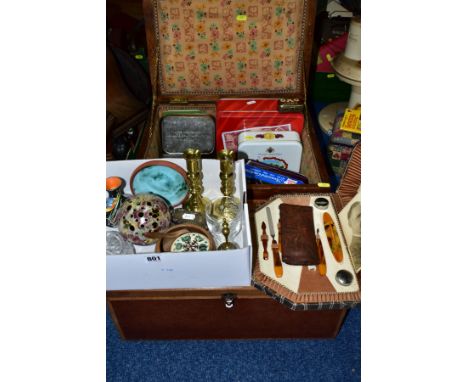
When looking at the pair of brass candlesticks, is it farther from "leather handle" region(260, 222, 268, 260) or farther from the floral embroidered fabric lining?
the floral embroidered fabric lining

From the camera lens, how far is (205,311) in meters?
1.21

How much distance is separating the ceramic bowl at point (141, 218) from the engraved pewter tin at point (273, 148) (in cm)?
60

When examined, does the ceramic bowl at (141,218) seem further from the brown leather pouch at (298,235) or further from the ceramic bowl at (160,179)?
the brown leather pouch at (298,235)

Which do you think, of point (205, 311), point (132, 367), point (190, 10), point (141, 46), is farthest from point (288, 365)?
point (141, 46)

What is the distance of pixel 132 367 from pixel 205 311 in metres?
0.40

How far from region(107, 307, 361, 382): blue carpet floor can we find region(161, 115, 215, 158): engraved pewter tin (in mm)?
836

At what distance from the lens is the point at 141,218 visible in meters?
1.10

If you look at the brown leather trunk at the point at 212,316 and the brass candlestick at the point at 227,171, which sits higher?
the brass candlestick at the point at 227,171

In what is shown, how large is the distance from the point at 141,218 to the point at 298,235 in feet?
1.58

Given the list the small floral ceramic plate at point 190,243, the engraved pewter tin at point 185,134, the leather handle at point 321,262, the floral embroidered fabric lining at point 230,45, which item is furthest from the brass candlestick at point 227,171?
the floral embroidered fabric lining at point 230,45

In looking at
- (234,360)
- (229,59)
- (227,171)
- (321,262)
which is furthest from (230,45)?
(234,360)

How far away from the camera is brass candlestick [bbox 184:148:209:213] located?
117 centimetres

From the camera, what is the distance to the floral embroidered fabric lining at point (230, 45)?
1513 mm

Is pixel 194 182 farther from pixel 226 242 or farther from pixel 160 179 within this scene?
pixel 226 242
